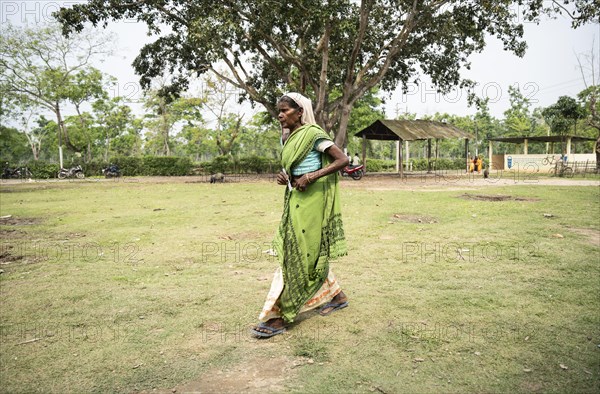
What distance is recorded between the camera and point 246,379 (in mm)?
2400

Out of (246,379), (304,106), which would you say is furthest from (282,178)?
(246,379)

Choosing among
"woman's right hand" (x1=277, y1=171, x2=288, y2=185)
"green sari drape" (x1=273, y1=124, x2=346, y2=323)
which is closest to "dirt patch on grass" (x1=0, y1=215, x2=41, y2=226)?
"woman's right hand" (x1=277, y1=171, x2=288, y2=185)

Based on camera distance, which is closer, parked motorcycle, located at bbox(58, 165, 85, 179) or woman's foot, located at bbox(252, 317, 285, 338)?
woman's foot, located at bbox(252, 317, 285, 338)

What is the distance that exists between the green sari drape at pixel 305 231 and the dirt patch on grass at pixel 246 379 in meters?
0.52

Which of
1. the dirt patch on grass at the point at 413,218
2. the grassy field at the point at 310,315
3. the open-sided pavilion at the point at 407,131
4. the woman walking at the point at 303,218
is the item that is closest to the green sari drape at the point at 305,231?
the woman walking at the point at 303,218

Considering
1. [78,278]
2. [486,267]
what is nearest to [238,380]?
[78,278]

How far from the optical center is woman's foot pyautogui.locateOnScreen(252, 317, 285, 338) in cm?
298

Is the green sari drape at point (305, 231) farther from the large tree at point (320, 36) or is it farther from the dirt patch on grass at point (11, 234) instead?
the large tree at point (320, 36)

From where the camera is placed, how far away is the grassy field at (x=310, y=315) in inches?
94.9

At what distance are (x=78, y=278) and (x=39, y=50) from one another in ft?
108

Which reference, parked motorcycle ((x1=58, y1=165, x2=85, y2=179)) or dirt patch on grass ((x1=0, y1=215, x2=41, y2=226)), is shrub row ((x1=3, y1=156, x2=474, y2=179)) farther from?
dirt patch on grass ((x1=0, y1=215, x2=41, y2=226))

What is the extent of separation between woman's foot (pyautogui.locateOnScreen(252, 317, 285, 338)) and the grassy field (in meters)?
0.07

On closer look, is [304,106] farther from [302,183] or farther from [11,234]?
[11,234]

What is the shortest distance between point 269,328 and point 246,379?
0.62 m
